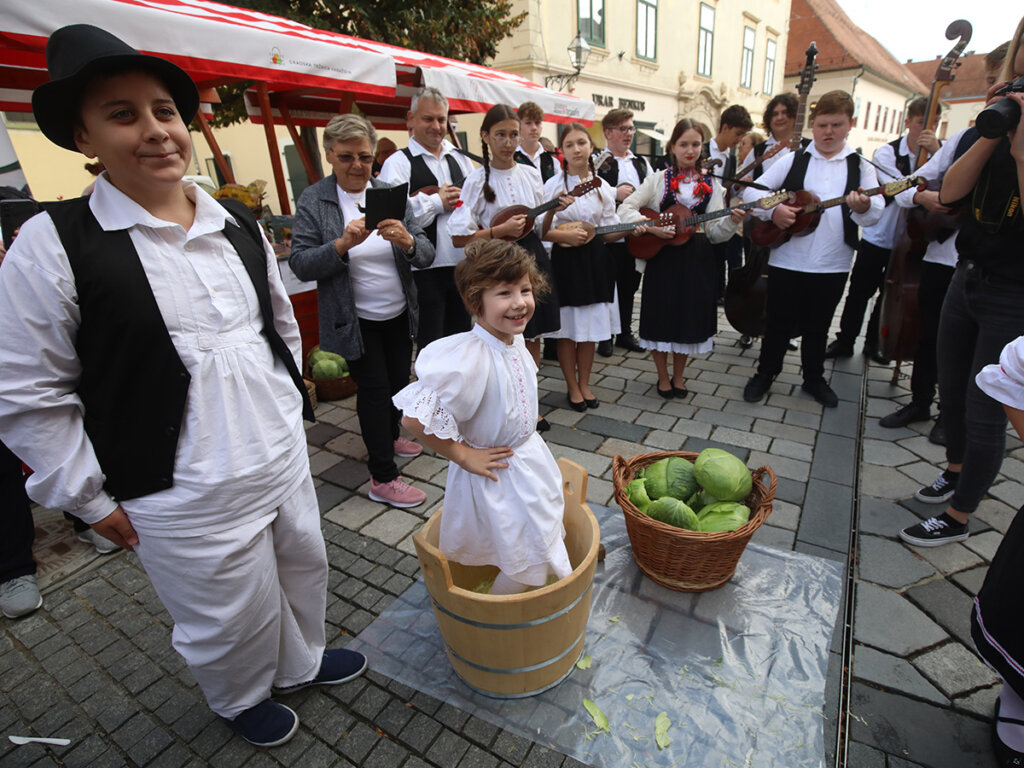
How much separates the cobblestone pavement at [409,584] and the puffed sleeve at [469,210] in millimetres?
1573

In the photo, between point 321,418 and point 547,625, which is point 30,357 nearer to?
point 547,625

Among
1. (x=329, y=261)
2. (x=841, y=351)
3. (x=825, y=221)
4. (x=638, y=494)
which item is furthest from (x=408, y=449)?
(x=841, y=351)

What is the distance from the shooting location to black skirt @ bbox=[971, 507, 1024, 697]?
1.57 m

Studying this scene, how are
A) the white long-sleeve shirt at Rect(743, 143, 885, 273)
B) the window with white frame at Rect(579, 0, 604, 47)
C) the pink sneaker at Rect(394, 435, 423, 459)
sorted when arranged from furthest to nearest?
the window with white frame at Rect(579, 0, 604, 47) → the white long-sleeve shirt at Rect(743, 143, 885, 273) → the pink sneaker at Rect(394, 435, 423, 459)

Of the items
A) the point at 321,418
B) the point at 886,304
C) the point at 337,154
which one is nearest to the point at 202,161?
the point at 321,418

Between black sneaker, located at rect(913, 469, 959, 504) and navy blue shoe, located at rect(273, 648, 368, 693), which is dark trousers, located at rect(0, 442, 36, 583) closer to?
navy blue shoe, located at rect(273, 648, 368, 693)

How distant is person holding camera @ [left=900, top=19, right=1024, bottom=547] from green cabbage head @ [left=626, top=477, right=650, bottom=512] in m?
1.40

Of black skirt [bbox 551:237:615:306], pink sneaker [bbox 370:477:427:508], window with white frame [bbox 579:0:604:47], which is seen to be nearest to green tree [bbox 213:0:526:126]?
window with white frame [bbox 579:0:604:47]

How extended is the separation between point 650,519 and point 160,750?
2.01 meters

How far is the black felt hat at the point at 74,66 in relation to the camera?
1218 millimetres

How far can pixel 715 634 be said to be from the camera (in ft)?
7.35

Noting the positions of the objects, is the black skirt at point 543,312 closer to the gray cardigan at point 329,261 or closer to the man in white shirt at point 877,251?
the gray cardigan at point 329,261

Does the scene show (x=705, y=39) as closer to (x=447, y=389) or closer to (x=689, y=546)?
(x=689, y=546)

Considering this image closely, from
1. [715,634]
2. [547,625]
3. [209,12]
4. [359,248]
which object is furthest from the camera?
[209,12]
